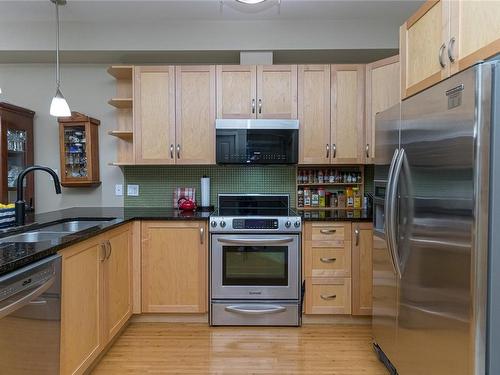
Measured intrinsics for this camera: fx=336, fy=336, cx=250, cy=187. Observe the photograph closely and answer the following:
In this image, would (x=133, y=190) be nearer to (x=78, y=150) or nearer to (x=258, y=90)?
(x=78, y=150)

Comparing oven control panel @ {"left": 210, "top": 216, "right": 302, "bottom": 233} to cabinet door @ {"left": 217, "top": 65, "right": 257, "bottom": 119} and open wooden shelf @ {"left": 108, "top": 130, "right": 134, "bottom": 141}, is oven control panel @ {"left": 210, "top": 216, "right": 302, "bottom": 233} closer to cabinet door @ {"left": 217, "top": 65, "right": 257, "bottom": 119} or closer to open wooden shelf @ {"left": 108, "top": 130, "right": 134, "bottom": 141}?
cabinet door @ {"left": 217, "top": 65, "right": 257, "bottom": 119}

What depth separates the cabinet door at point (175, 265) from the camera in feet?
8.95

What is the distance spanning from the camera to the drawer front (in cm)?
272

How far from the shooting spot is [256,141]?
2965mm

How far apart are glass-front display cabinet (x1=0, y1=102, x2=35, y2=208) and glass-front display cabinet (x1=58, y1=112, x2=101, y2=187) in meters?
0.37

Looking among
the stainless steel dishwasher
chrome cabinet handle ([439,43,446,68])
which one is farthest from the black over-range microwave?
→ the stainless steel dishwasher

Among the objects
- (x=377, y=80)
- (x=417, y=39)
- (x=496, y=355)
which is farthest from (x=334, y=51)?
(x=496, y=355)

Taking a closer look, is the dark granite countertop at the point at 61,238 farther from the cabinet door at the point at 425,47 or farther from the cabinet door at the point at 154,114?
the cabinet door at the point at 425,47

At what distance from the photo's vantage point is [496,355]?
1213 mm

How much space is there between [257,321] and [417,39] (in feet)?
7.32

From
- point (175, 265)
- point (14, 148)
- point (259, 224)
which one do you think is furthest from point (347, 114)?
point (14, 148)

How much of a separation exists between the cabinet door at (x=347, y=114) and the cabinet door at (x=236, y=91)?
2.38 feet

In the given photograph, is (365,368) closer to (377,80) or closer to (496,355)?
(496,355)

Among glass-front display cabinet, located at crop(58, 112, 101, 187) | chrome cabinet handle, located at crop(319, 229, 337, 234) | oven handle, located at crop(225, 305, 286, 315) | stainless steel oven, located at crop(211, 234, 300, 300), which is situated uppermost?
glass-front display cabinet, located at crop(58, 112, 101, 187)
